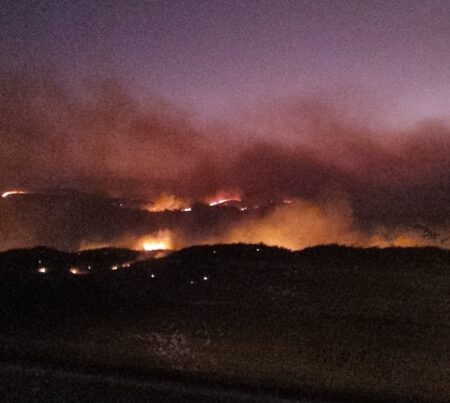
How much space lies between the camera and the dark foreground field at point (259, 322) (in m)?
4.84

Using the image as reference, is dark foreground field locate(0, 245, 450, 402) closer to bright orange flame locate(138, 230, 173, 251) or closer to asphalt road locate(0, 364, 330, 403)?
asphalt road locate(0, 364, 330, 403)

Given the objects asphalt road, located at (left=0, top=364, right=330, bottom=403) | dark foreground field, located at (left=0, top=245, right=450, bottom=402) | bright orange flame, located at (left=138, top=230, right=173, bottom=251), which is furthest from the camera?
bright orange flame, located at (left=138, top=230, right=173, bottom=251)

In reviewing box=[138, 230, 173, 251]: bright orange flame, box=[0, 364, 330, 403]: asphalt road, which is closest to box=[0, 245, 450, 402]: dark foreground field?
box=[0, 364, 330, 403]: asphalt road

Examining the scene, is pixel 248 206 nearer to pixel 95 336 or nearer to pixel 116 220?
pixel 116 220

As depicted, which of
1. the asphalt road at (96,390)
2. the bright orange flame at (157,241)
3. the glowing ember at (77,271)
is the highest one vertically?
the bright orange flame at (157,241)

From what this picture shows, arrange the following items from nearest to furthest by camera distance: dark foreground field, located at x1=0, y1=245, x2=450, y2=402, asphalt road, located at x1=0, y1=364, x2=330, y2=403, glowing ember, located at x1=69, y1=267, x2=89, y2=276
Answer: asphalt road, located at x1=0, y1=364, x2=330, y2=403 → dark foreground field, located at x1=0, y1=245, x2=450, y2=402 → glowing ember, located at x1=69, y1=267, x2=89, y2=276

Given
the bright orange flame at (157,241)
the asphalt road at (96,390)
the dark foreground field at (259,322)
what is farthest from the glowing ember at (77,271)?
the asphalt road at (96,390)

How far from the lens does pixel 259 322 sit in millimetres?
6438

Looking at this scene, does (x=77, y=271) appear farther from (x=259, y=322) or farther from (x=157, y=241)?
(x=157, y=241)

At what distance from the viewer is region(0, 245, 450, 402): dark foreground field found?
4.84 metres

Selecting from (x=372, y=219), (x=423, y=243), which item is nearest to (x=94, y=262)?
(x=423, y=243)

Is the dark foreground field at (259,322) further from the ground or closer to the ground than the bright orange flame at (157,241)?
closer to the ground

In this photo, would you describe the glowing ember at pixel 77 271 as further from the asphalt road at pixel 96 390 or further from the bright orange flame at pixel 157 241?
the asphalt road at pixel 96 390

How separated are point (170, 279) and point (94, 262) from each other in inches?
103
